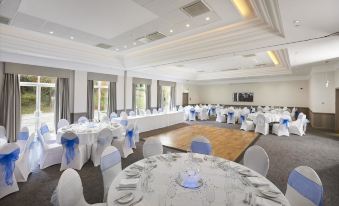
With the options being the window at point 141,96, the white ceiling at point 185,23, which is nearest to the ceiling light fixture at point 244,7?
the white ceiling at point 185,23

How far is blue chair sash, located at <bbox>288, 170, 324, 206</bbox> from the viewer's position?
171cm

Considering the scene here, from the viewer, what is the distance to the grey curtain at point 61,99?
283 inches

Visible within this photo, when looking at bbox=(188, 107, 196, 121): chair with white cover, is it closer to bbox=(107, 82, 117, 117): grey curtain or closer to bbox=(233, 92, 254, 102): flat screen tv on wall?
bbox=(233, 92, 254, 102): flat screen tv on wall

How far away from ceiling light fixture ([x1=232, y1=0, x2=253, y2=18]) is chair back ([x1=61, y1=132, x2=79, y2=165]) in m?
4.84

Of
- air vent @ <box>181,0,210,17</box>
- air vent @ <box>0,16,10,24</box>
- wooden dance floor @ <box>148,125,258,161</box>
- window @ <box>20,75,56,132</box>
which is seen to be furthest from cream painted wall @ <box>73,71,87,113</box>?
air vent @ <box>181,0,210,17</box>

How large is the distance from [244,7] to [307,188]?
3.95m

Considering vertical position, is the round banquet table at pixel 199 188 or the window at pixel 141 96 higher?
the window at pixel 141 96

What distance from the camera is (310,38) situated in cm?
458

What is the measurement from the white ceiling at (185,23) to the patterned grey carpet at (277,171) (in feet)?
11.3

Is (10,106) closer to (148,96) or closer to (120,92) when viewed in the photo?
(120,92)

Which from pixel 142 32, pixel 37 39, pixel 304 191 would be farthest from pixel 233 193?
pixel 37 39

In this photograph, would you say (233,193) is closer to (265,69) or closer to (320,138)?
(320,138)

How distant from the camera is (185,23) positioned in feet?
15.2

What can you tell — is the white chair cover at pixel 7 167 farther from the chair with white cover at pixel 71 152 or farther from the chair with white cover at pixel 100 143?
the chair with white cover at pixel 100 143
